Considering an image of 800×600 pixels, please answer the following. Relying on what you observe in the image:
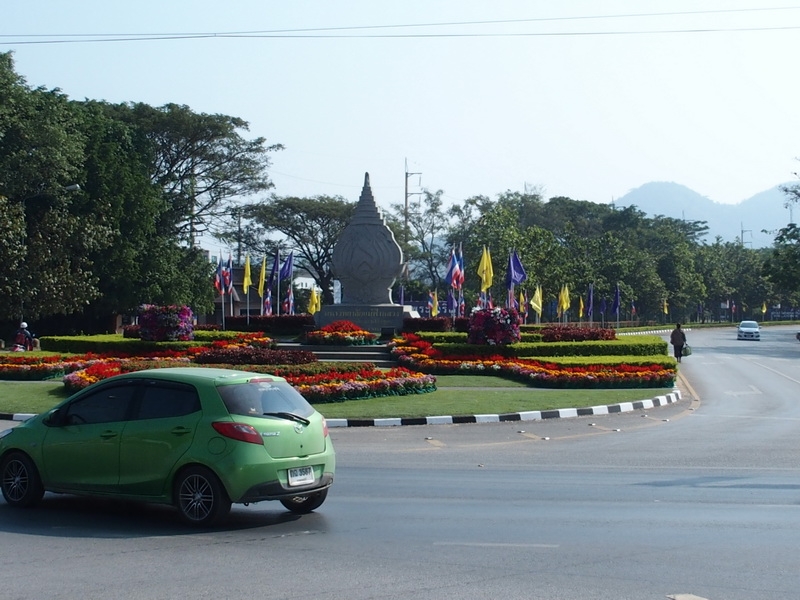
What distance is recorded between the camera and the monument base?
4044cm

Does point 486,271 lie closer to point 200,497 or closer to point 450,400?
point 450,400

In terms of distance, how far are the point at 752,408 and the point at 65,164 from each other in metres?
32.4

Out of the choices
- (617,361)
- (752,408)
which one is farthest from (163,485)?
(617,361)

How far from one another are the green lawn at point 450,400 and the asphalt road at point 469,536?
15.5 ft

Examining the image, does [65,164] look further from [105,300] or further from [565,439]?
[565,439]

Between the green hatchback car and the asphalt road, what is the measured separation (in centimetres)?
31

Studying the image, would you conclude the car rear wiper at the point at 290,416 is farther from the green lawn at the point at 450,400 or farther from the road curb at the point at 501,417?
the green lawn at the point at 450,400

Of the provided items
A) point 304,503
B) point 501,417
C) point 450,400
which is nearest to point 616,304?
point 450,400

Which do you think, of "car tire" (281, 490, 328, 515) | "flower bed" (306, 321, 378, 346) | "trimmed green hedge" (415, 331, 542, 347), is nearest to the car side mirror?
"car tire" (281, 490, 328, 515)

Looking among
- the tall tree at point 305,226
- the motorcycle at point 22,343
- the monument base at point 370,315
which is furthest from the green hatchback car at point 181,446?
the tall tree at point 305,226

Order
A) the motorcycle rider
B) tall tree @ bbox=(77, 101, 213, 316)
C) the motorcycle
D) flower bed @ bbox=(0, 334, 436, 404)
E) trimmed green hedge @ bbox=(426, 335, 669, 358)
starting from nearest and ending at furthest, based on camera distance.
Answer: flower bed @ bbox=(0, 334, 436, 404)
trimmed green hedge @ bbox=(426, 335, 669, 358)
the motorcycle
the motorcycle rider
tall tree @ bbox=(77, 101, 213, 316)

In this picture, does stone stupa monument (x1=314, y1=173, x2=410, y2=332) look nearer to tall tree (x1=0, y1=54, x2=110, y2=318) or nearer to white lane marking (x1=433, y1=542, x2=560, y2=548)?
tall tree (x1=0, y1=54, x2=110, y2=318)

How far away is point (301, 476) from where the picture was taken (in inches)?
371

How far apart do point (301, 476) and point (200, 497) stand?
0.93m
